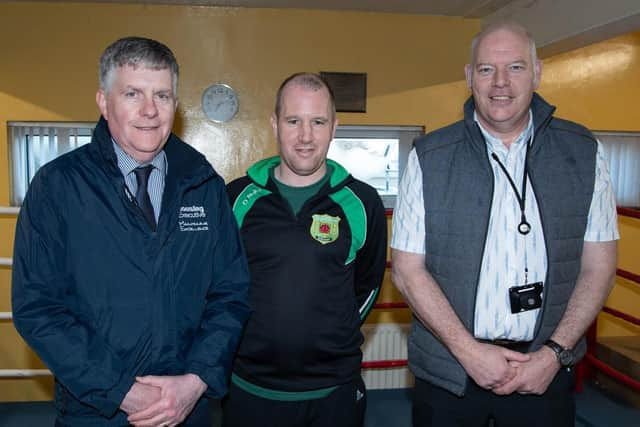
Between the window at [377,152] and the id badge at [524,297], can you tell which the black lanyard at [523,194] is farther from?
the window at [377,152]

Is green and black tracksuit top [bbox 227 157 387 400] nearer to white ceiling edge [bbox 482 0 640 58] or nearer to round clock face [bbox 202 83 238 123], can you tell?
white ceiling edge [bbox 482 0 640 58]

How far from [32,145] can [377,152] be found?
2763 millimetres

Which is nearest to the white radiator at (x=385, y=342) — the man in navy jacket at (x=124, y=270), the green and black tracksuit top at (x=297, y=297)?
the green and black tracksuit top at (x=297, y=297)

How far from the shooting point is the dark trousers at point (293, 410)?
6.20 feet

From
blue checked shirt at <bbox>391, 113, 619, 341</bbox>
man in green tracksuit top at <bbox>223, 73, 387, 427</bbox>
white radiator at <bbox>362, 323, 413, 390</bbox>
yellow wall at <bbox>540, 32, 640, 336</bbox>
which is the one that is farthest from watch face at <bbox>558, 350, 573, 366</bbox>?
yellow wall at <bbox>540, 32, 640, 336</bbox>

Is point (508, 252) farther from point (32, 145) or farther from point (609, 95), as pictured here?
point (32, 145)

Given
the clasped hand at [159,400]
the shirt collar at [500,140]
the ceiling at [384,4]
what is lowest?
the clasped hand at [159,400]

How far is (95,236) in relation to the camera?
4.95 feet

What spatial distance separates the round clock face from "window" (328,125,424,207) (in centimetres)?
88

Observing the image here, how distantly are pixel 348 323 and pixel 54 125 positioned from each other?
132 inches

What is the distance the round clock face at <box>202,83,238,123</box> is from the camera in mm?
4371

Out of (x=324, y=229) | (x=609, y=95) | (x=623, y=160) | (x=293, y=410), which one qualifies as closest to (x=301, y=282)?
(x=324, y=229)

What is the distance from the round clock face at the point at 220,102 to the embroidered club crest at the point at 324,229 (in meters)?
2.67

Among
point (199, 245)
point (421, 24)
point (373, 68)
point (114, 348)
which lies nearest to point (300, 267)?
point (199, 245)
